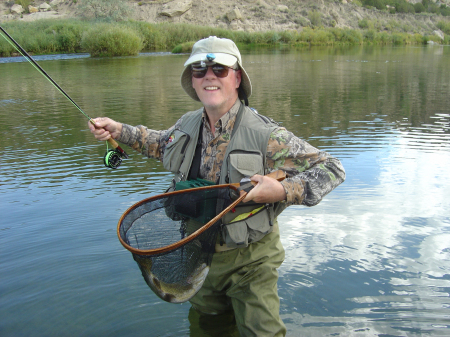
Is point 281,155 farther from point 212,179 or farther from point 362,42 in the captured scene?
point 362,42

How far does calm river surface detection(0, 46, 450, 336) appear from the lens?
3.33m

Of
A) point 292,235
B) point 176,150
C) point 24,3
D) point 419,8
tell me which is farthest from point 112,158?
point 419,8

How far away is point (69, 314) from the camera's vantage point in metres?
3.41

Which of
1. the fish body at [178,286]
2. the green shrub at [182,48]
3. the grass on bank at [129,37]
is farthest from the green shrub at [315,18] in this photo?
the fish body at [178,286]

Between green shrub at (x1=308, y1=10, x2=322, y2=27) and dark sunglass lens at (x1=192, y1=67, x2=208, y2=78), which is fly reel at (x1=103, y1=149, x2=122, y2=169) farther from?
green shrub at (x1=308, y1=10, x2=322, y2=27)

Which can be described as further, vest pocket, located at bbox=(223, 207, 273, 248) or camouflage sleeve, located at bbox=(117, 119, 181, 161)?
camouflage sleeve, located at bbox=(117, 119, 181, 161)

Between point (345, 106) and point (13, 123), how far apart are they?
330 inches

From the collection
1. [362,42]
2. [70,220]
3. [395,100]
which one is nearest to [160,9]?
[362,42]

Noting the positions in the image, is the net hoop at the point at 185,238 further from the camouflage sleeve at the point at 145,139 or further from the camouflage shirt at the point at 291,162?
the camouflage sleeve at the point at 145,139

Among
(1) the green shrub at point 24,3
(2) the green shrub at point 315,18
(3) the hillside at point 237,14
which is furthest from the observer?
(2) the green shrub at point 315,18

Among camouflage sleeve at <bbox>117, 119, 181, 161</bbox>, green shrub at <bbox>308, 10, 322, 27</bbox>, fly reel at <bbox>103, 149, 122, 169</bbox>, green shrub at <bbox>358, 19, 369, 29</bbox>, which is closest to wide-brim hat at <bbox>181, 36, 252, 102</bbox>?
camouflage sleeve at <bbox>117, 119, 181, 161</bbox>

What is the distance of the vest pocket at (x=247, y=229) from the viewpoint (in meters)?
2.48

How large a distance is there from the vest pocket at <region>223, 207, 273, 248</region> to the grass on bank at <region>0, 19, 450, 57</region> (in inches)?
1172

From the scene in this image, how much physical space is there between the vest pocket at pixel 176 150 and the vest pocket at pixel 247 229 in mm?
592
